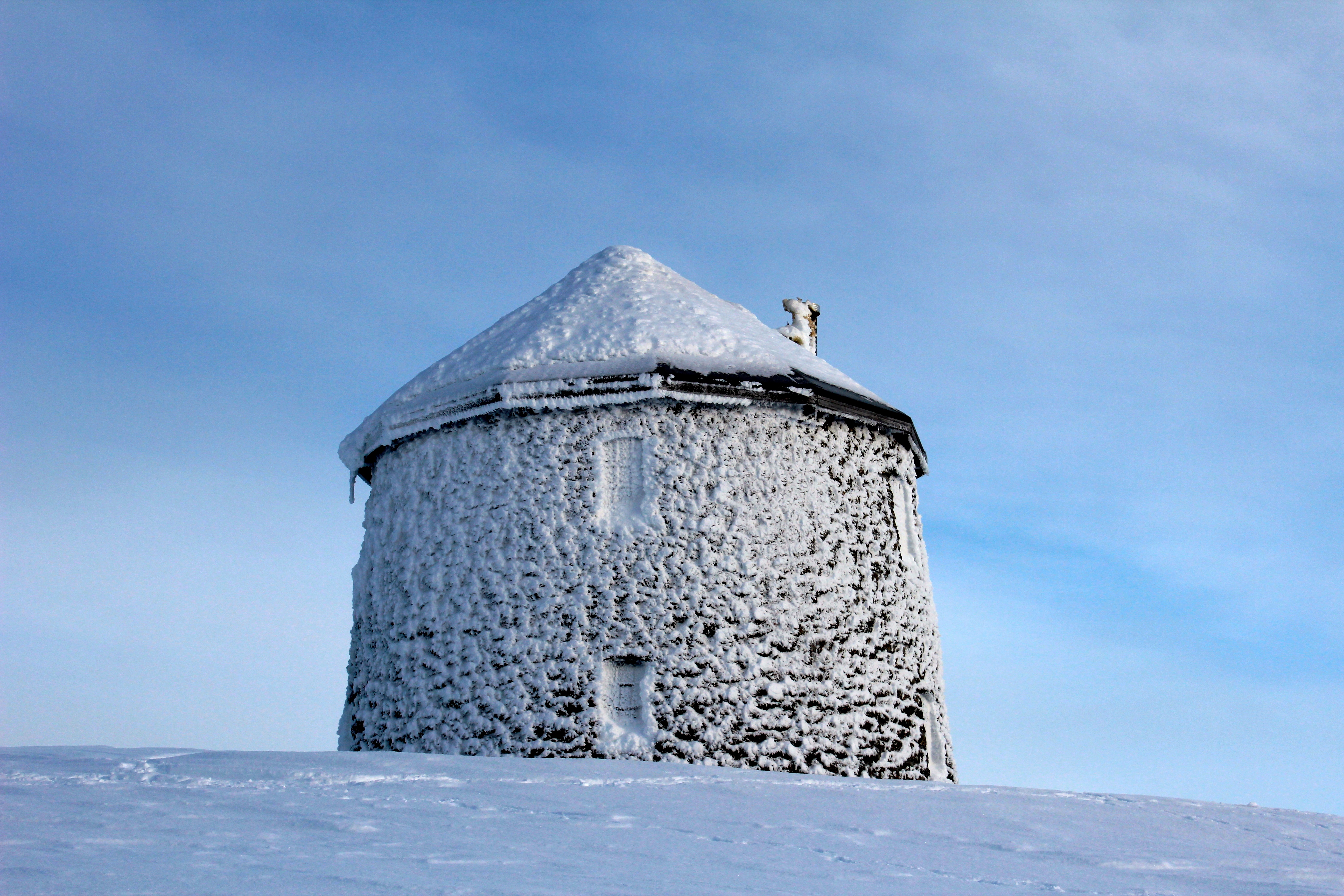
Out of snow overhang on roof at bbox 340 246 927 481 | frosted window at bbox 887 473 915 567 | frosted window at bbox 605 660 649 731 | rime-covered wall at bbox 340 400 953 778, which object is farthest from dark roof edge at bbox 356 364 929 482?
frosted window at bbox 605 660 649 731

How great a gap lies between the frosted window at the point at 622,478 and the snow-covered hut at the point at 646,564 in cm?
2

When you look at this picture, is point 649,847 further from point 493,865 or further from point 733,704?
point 733,704

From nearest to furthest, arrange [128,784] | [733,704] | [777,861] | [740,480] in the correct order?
[777,861]
[128,784]
[733,704]
[740,480]

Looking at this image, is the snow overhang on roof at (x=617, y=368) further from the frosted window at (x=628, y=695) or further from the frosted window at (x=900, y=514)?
the frosted window at (x=628, y=695)

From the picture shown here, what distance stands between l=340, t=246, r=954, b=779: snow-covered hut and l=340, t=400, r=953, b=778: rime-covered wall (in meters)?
0.02

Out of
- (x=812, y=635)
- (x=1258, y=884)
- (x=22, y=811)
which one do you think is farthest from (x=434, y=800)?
(x=812, y=635)

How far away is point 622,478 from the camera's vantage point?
10.8 metres

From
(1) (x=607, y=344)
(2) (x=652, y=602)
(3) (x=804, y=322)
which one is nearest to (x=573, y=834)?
(2) (x=652, y=602)

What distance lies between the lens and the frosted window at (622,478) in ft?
35.2

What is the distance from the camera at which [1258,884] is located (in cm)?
470

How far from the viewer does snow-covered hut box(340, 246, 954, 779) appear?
1010cm

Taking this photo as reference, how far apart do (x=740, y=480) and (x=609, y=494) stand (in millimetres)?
1298

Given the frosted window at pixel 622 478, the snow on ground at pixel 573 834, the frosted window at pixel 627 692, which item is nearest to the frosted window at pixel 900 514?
the frosted window at pixel 622 478

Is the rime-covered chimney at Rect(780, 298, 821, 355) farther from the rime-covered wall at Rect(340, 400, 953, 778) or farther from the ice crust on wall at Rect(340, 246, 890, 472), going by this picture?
the rime-covered wall at Rect(340, 400, 953, 778)
